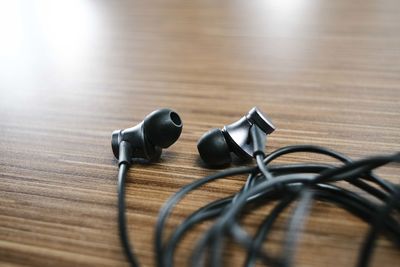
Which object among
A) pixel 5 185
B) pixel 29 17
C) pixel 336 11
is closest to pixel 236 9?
pixel 336 11

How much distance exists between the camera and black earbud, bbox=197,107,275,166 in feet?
1.54

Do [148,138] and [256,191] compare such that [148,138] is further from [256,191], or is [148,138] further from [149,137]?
[256,191]

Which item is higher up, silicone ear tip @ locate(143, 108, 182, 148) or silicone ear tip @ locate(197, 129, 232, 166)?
silicone ear tip @ locate(143, 108, 182, 148)

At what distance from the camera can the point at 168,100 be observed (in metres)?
0.65

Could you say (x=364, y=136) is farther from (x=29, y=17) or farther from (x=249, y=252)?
(x=29, y=17)

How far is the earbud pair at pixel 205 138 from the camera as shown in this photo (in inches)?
18.5

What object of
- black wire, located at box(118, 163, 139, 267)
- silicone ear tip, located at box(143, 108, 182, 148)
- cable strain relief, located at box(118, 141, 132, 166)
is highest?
silicone ear tip, located at box(143, 108, 182, 148)

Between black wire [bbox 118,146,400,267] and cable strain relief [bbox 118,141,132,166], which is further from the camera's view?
cable strain relief [bbox 118,141,132,166]

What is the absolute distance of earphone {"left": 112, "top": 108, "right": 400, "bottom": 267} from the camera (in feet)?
1.08

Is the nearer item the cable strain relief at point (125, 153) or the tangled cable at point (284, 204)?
the tangled cable at point (284, 204)

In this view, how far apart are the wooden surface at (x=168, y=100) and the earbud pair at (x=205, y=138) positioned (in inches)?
0.8

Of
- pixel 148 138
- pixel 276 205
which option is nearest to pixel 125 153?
pixel 148 138

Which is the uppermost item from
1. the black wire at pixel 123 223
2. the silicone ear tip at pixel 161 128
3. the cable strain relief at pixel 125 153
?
the silicone ear tip at pixel 161 128

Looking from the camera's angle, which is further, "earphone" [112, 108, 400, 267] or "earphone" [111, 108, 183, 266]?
"earphone" [111, 108, 183, 266]
